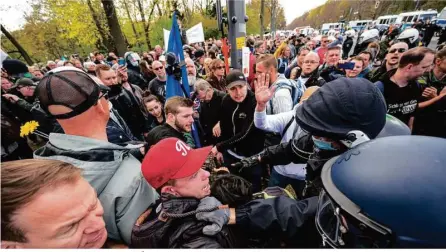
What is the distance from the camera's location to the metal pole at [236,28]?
179 inches

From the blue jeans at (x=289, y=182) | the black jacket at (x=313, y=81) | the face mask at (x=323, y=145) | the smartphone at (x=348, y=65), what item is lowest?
the blue jeans at (x=289, y=182)

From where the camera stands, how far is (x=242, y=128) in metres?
2.91

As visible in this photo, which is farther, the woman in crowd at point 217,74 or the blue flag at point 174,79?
the woman in crowd at point 217,74

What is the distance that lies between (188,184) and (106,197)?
44 centimetres

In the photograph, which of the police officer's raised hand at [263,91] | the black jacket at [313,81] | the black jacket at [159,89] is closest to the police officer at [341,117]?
the police officer's raised hand at [263,91]

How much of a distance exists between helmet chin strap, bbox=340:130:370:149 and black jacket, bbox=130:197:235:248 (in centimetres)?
85

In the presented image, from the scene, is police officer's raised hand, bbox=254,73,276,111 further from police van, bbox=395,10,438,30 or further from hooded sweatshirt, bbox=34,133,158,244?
police van, bbox=395,10,438,30

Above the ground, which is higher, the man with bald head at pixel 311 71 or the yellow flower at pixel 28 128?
the man with bald head at pixel 311 71

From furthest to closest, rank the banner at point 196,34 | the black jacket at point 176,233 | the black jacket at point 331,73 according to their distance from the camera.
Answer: the banner at point 196,34
the black jacket at point 331,73
the black jacket at point 176,233

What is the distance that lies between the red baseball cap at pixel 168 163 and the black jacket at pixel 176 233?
148mm

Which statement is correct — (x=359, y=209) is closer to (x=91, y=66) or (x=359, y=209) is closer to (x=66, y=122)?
(x=66, y=122)

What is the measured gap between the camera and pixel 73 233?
0.87 metres

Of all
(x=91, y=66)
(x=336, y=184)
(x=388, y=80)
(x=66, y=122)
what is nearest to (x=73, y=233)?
(x=66, y=122)

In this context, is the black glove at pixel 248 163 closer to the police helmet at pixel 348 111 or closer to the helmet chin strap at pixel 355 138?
the police helmet at pixel 348 111
